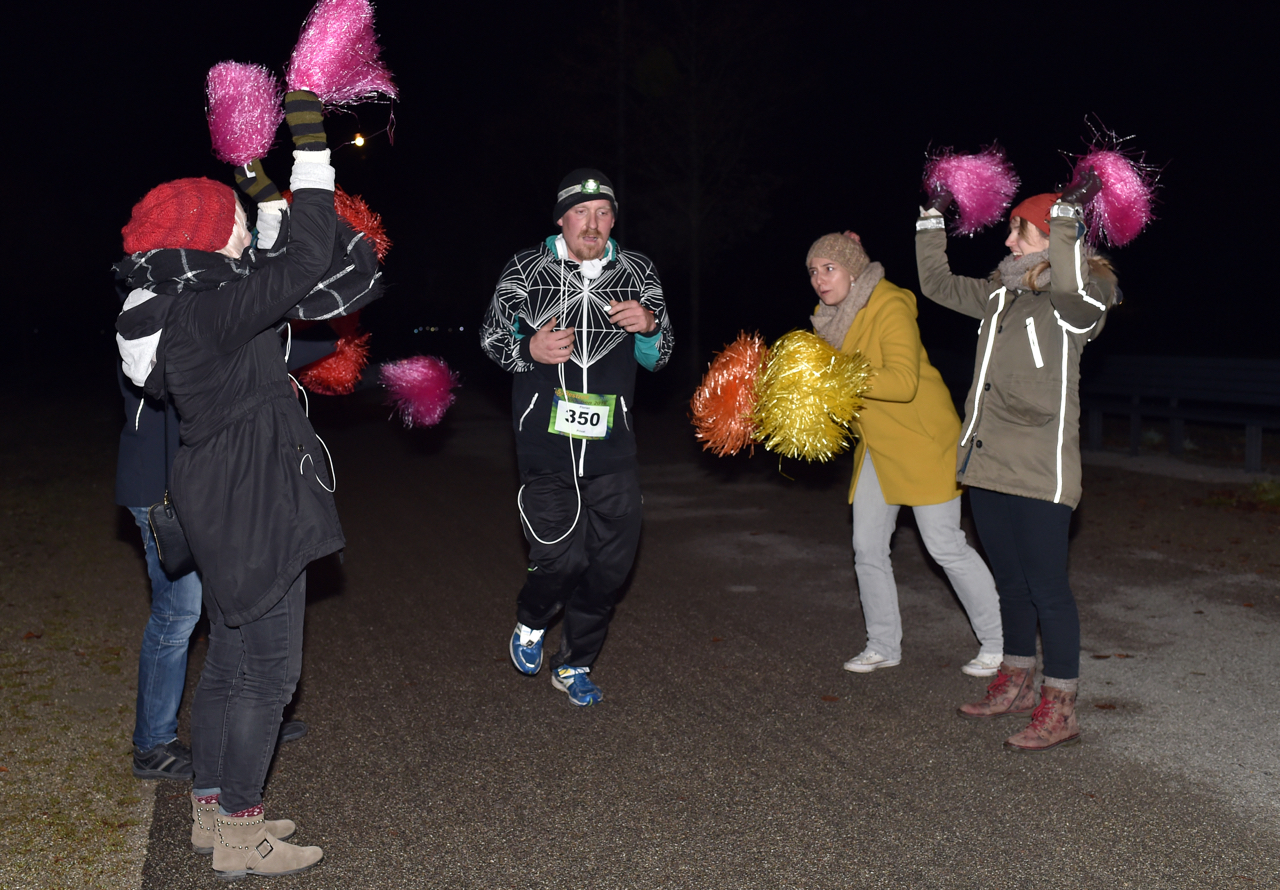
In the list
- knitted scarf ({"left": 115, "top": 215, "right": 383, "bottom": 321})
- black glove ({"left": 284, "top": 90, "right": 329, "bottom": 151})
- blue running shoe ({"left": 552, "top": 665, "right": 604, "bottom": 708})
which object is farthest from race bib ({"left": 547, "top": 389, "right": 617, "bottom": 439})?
black glove ({"left": 284, "top": 90, "right": 329, "bottom": 151})

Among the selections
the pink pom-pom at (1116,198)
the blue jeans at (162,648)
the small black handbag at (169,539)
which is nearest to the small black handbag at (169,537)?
the small black handbag at (169,539)

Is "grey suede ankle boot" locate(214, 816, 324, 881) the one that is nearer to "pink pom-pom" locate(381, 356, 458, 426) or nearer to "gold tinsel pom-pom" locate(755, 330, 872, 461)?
"pink pom-pom" locate(381, 356, 458, 426)

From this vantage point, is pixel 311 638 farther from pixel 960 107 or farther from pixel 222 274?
pixel 960 107

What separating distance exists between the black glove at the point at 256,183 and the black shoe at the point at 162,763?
219 centimetres

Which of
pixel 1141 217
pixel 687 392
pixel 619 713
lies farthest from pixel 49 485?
pixel 687 392

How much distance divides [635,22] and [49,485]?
14557 mm

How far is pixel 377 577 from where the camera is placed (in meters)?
7.76

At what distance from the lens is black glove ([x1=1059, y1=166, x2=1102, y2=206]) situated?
428 cm

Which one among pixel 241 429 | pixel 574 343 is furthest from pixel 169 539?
pixel 574 343

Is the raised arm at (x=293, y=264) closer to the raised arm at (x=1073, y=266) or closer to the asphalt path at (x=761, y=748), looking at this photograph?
the asphalt path at (x=761, y=748)

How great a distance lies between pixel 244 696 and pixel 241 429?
33.2 inches

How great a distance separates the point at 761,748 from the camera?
453 cm

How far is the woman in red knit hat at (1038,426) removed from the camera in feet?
14.4

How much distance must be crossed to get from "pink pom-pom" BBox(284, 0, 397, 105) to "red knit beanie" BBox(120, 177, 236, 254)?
43 centimetres
